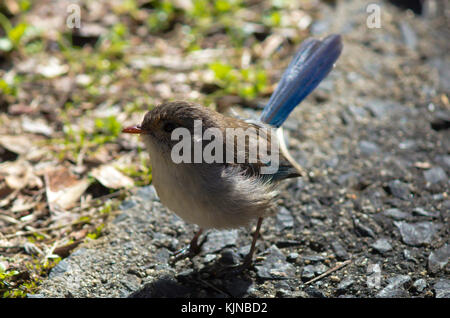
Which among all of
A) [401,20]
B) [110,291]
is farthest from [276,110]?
[401,20]

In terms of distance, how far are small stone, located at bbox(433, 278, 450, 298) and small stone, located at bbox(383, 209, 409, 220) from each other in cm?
70

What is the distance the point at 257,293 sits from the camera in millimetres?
3633

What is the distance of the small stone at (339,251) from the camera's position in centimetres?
385

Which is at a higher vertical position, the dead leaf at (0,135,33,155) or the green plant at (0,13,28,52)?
the green plant at (0,13,28,52)

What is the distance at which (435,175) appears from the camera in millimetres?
4602

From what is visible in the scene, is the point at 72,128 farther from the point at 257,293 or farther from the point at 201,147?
the point at 257,293

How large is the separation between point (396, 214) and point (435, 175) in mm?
710

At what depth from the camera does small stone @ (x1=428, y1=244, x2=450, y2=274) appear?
367 centimetres

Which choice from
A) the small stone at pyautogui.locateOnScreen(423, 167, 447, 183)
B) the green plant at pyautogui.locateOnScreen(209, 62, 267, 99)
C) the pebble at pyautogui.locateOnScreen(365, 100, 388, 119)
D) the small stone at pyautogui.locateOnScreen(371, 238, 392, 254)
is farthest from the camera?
the green plant at pyautogui.locateOnScreen(209, 62, 267, 99)

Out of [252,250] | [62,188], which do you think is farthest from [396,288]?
[62,188]

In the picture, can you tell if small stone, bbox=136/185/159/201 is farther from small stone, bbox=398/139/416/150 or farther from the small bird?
small stone, bbox=398/139/416/150

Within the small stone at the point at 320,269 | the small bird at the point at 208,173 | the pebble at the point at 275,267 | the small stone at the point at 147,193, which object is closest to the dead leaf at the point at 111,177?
the small stone at the point at 147,193

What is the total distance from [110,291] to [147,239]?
1.93ft

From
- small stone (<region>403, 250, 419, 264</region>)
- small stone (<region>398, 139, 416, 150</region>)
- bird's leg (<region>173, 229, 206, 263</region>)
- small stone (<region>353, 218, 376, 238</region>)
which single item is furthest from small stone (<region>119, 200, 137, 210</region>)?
small stone (<region>398, 139, 416, 150</region>)
